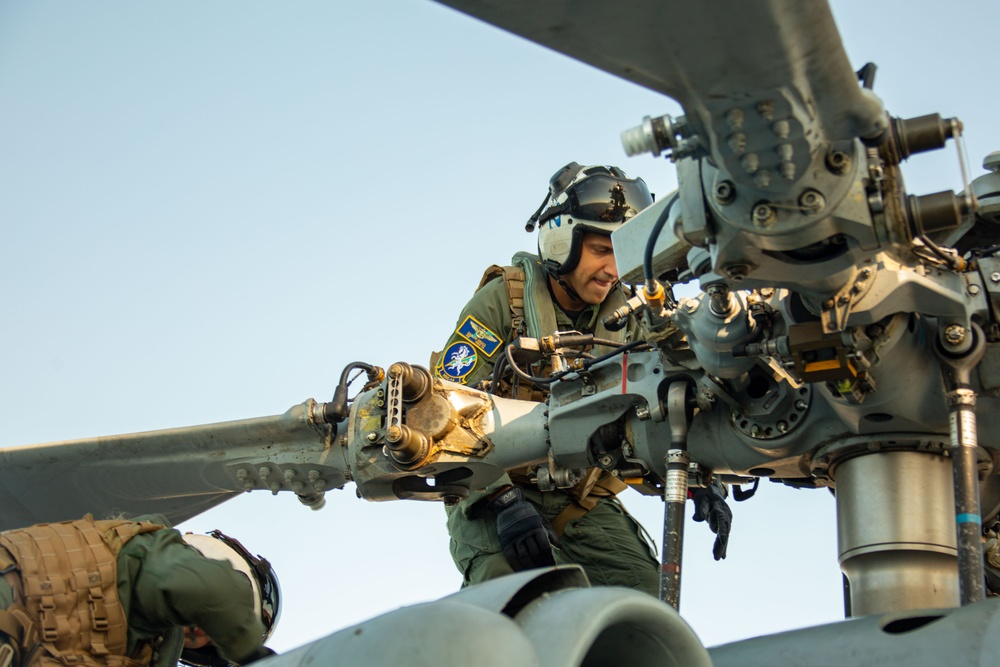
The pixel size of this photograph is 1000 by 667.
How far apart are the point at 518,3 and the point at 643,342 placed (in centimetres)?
306

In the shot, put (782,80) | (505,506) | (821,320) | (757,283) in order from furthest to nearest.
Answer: (505,506) → (821,320) → (757,283) → (782,80)

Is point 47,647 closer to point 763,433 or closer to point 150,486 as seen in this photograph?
point 150,486

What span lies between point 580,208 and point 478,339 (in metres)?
1.07

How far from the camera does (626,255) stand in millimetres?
5020

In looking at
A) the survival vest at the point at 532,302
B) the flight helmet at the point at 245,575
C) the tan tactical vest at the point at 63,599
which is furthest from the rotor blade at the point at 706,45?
the survival vest at the point at 532,302

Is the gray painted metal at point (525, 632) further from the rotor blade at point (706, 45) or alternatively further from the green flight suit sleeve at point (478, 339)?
the green flight suit sleeve at point (478, 339)

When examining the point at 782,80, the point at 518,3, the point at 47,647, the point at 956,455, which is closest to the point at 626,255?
the point at 956,455

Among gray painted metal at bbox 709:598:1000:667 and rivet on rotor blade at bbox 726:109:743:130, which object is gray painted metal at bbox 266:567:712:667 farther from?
rivet on rotor blade at bbox 726:109:743:130

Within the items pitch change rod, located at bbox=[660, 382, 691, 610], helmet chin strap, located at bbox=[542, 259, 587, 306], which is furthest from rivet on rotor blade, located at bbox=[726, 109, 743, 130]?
helmet chin strap, located at bbox=[542, 259, 587, 306]

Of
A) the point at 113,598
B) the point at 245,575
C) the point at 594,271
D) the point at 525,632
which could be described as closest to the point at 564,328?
the point at 594,271

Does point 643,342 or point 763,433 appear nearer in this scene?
point 763,433

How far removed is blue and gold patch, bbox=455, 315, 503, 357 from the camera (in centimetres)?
770

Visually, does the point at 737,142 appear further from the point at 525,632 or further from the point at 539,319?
the point at 539,319

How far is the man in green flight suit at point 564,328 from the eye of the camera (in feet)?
24.9
